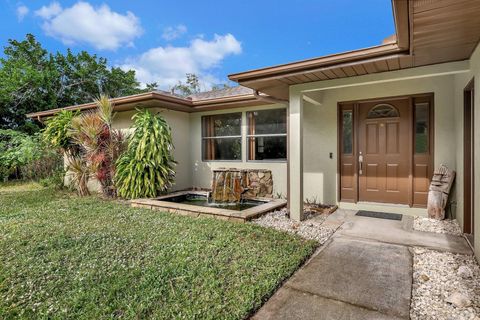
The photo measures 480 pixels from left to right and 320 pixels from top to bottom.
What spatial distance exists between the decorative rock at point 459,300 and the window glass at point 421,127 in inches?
136

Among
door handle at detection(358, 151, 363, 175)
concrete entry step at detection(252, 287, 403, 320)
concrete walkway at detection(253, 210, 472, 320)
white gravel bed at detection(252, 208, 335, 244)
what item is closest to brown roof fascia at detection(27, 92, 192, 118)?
white gravel bed at detection(252, 208, 335, 244)

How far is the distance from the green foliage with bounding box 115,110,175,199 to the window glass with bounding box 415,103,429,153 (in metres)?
5.48

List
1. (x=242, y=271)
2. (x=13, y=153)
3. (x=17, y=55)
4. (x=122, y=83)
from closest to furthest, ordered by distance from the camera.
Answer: (x=242, y=271) → (x=13, y=153) → (x=17, y=55) → (x=122, y=83)

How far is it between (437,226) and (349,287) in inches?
110

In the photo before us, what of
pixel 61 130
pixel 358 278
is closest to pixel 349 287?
pixel 358 278

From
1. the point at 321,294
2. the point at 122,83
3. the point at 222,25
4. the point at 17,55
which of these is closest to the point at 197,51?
the point at 222,25

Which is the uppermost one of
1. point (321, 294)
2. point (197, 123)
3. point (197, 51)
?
point (197, 51)

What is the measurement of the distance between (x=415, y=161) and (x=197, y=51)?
35254 millimetres

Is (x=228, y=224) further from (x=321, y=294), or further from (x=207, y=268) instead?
(x=321, y=294)

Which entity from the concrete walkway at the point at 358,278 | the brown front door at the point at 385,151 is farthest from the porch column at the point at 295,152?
the brown front door at the point at 385,151

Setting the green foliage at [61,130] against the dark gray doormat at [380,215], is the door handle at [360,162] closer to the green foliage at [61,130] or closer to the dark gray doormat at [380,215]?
the dark gray doormat at [380,215]

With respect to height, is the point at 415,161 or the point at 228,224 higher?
the point at 415,161

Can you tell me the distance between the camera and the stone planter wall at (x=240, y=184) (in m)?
6.77

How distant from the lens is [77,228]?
4461 mm
